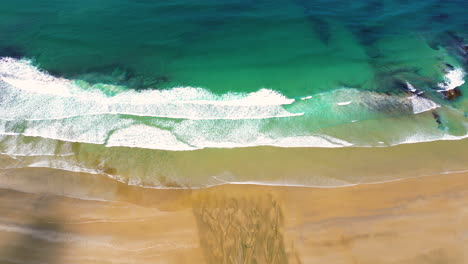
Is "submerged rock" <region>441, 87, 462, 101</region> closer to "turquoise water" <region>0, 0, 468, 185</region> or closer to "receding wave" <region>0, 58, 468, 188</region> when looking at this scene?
"turquoise water" <region>0, 0, 468, 185</region>

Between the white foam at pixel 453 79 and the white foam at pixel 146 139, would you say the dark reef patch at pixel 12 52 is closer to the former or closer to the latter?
the white foam at pixel 146 139

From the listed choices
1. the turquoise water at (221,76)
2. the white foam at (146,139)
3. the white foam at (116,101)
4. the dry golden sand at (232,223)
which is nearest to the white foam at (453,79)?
the turquoise water at (221,76)

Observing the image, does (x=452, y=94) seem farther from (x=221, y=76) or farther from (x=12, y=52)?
(x=12, y=52)

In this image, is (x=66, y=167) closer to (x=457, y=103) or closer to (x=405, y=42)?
(x=457, y=103)

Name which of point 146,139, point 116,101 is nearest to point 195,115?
point 146,139

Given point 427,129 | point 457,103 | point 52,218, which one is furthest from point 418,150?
point 52,218

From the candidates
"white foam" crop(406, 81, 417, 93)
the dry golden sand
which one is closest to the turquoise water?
"white foam" crop(406, 81, 417, 93)
